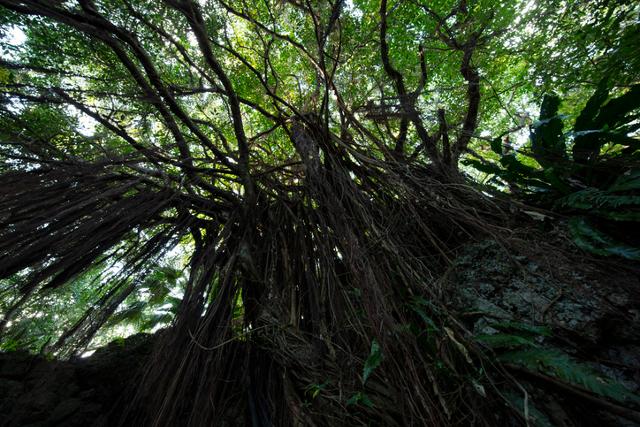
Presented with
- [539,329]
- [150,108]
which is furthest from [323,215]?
[150,108]

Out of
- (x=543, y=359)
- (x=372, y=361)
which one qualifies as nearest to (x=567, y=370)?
(x=543, y=359)

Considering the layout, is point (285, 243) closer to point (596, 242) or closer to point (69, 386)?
point (69, 386)

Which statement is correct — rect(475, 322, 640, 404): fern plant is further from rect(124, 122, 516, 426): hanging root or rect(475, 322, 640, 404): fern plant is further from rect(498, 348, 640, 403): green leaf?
rect(124, 122, 516, 426): hanging root

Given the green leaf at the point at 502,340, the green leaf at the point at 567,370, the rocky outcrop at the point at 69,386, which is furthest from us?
the rocky outcrop at the point at 69,386

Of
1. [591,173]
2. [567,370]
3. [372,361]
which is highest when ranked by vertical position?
[591,173]

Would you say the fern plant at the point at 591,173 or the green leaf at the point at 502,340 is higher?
the fern plant at the point at 591,173

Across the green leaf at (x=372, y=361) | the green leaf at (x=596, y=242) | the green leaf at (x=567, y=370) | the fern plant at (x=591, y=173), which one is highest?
the fern plant at (x=591, y=173)

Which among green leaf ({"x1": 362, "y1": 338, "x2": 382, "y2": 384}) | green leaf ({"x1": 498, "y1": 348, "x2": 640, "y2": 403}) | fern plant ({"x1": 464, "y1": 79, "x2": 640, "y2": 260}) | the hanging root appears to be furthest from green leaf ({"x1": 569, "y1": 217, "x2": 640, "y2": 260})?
green leaf ({"x1": 362, "y1": 338, "x2": 382, "y2": 384})

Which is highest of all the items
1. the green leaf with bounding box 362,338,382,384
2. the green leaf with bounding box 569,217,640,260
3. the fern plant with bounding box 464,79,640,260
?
the fern plant with bounding box 464,79,640,260

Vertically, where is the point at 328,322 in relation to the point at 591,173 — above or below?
below

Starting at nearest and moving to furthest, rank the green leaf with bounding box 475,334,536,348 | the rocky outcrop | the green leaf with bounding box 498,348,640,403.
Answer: the green leaf with bounding box 498,348,640,403
the green leaf with bounding box 475,334,536,348
the rocky outcrop

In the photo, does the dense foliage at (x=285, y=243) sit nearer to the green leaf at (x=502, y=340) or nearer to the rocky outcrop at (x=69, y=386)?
the green leaf at (x=502, y=340)

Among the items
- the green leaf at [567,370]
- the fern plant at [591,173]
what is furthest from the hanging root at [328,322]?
the fern plant at [591,173]

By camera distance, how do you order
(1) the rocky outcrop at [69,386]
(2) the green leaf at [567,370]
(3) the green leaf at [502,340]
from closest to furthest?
(2) the green leaf at [567,370] → (3) the green leaf at [502,340] → (1) the rocky outcrop at [69,386]
